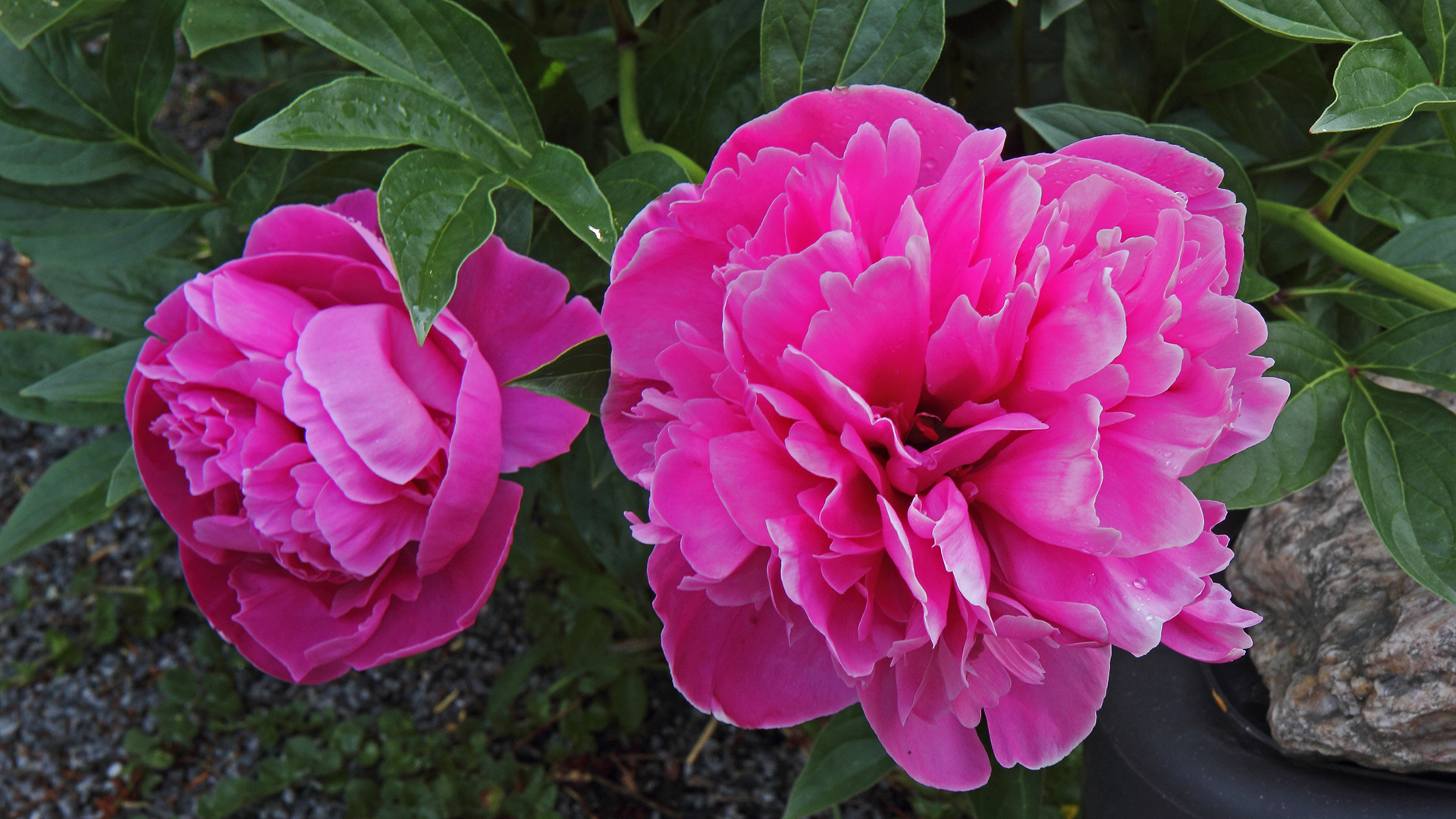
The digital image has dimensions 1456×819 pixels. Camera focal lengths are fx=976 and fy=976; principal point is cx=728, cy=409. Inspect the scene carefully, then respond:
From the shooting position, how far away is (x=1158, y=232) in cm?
45

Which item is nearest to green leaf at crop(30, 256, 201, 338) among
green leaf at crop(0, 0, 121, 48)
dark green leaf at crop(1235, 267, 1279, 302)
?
green leaf at crop(0, 0, 121, 48)

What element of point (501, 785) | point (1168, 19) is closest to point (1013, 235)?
point (1168, 19)

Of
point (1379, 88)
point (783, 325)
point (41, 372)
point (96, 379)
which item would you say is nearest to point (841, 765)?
point (783, 325)

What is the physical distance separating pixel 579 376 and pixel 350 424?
5.8 inches

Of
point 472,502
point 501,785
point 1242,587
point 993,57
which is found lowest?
point 501,785

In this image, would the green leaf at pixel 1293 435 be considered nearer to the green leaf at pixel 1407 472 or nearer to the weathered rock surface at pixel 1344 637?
the green leaf at pixel 1407 472

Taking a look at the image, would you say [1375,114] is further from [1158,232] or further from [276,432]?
[276,432]

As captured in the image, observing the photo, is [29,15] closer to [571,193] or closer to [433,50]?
[433,50]

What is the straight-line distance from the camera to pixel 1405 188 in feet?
2.49

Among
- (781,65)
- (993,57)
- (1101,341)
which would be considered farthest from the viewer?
(993,57)

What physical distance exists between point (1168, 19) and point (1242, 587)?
1.53ft

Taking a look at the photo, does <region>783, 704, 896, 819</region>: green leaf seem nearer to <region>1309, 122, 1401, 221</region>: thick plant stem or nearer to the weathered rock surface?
the weathered rock surface

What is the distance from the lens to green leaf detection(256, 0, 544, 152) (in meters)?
0.61

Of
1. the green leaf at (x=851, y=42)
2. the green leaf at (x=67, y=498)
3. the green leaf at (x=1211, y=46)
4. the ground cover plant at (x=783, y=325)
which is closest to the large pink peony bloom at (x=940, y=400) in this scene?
the ground cover plant at (x=783, y=325)
